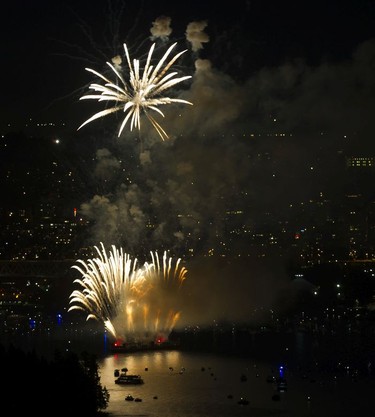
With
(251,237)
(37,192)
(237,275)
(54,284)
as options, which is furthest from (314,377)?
(37,192)

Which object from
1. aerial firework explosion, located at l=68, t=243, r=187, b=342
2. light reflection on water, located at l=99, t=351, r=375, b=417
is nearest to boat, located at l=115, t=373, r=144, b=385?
light reflection on water, located at l=99, t=351, r=375, b=417

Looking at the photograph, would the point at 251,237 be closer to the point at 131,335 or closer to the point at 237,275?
the point at 237,275

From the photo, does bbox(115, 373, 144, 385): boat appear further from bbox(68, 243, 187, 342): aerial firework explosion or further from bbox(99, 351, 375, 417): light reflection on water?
bbox(68, 243, 187, 342): aerial firework explosion

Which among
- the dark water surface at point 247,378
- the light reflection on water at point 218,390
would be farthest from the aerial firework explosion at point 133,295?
the light reflection on water at point 218,390

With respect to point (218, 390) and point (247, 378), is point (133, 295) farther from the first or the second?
point (218, 390)

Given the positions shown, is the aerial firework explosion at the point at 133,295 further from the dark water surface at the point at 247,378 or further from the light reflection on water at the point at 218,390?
the light reflection on water at the point at 218,390
